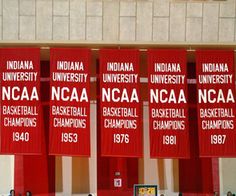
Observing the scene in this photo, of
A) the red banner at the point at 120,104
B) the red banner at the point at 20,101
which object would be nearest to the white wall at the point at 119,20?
the red banner at the point at 20,101

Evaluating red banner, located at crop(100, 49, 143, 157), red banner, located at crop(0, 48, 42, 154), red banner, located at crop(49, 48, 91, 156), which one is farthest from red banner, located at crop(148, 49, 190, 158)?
red banner, located at crop(0, 48, 42, 154)

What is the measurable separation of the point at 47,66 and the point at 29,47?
2.44 meters

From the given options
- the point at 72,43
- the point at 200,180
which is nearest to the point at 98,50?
the point at 72,43

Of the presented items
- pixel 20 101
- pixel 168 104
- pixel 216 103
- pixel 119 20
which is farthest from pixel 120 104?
pixel 20 101

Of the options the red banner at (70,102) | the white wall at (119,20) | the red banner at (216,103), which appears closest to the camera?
the red banner at (70,102)

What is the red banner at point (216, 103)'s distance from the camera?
2123 centimetres

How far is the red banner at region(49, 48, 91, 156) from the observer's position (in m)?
21.0

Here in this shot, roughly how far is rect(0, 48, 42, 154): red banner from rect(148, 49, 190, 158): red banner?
4.03 metres

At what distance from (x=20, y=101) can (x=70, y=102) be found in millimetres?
1764

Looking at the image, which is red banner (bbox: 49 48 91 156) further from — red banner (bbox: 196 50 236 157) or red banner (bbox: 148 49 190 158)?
red banner (bbox: 196 50 236 157)

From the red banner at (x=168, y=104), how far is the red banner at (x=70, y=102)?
2.30m

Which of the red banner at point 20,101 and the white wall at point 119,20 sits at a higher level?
the white wall at point 119,20

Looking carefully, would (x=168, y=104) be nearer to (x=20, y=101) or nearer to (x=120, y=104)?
(x=120, y=104)

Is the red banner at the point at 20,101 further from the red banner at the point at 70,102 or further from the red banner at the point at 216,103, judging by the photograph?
the red banner at the point at 216,103
